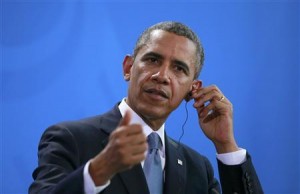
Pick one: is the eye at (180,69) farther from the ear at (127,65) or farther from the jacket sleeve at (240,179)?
the jacket sleeve at (240,179)

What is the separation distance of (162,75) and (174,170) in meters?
0.44

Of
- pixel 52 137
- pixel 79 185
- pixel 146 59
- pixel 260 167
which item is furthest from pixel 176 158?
pixel 260 167

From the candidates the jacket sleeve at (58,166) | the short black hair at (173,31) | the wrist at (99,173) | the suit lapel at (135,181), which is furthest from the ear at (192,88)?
the wrist at (99,173)

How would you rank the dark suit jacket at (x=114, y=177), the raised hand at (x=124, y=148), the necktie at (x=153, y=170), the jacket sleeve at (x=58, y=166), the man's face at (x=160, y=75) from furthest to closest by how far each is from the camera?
the man's face at (x=160, y=75) < the necktie at (x=153, y=170) < the dark suit jacket at (x=114, y=177) < the jacket sleeve at (x=58, y=166) < the raised hand at (x=124, y=148)

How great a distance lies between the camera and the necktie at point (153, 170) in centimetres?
194

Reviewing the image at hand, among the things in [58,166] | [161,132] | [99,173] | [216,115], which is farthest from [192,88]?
[99,173]

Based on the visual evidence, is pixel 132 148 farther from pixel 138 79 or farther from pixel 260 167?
pixel 260 167

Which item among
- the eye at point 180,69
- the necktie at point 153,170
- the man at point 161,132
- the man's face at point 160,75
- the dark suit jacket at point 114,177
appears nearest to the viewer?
the dark suit jacket at point 114,177

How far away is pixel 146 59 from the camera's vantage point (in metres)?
2.15

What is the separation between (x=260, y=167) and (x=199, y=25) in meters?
1.06

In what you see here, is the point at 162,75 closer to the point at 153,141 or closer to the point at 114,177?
the point at 153,141

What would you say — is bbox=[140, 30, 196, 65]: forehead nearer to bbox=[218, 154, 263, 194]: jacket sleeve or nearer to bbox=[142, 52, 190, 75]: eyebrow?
bbox=[142, 52, 190, 75]: eyebrow

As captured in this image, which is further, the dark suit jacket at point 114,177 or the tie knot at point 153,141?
the tie knot at point 153,141

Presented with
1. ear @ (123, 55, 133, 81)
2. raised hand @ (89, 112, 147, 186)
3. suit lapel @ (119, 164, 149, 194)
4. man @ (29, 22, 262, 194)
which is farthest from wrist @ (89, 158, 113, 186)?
ear @ (123, 55, 133, 81)
